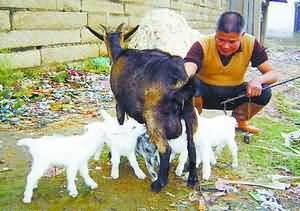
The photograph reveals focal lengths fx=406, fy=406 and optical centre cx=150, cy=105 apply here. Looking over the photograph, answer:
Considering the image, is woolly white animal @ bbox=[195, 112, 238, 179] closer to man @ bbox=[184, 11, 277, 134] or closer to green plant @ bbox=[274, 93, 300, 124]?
man @ bbox=[184, 11, 277, 134]

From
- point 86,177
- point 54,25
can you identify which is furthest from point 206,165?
point 54,25

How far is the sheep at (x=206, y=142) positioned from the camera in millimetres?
3331

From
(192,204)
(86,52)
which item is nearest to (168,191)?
(192,204)

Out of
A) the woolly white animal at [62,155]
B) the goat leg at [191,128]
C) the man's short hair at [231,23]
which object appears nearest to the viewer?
the woolly white animal at [62,155]

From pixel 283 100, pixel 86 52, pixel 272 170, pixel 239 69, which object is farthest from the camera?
pixel 86 52

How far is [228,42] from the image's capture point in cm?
378

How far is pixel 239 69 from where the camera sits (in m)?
4.27

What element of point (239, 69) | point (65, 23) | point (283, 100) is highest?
point (65, 23)

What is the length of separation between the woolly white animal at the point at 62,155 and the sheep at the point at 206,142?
21.7 inches

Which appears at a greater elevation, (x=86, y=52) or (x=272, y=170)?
(x=86, y=52)

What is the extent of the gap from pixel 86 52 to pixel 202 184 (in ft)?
19.1

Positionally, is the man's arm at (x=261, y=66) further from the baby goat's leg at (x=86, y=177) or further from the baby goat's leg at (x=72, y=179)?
the baby goat's leg at (x=72, y=179)

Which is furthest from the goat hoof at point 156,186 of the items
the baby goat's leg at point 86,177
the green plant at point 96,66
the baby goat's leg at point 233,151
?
the green plant at point 96,66

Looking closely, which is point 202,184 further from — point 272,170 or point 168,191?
point 272,170
